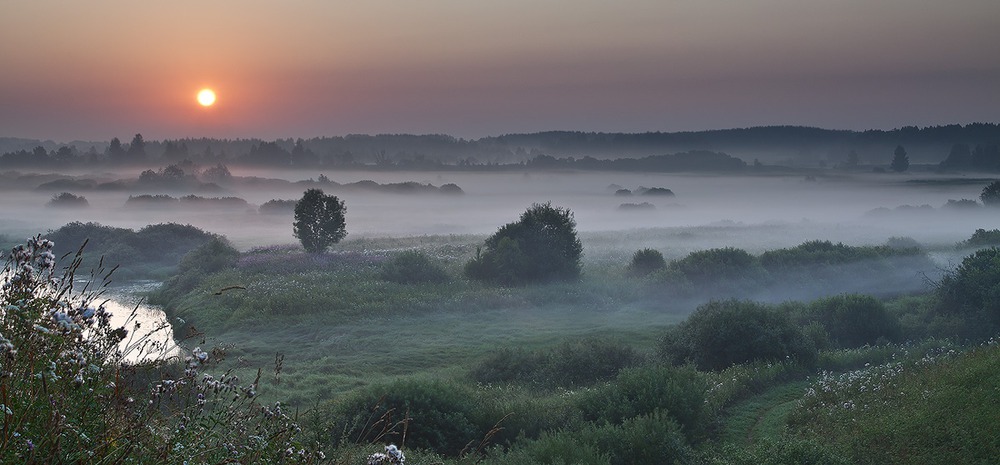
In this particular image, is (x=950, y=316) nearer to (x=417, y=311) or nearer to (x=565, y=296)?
(x=565, y=296)

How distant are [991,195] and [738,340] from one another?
226 ft

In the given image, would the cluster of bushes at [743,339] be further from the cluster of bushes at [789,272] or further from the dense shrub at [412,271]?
the dense shrub at [412,271]

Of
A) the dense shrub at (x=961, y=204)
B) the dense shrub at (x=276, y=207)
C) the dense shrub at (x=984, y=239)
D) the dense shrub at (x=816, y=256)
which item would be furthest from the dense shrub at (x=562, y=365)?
the dense shrub at (x=276, y=207)

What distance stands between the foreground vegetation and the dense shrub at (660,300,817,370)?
71mm

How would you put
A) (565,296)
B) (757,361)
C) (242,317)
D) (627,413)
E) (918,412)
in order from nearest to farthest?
(918,412)
(627,413)
(757,361)
(242,317)
(565,296)

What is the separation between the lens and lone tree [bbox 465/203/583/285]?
4453cm

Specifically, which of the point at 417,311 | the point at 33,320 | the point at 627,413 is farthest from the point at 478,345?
the point at 33,320

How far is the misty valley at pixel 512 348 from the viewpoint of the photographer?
569 cm

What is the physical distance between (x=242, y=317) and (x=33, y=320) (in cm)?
3080

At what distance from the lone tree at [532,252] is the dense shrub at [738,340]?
63.3 feet

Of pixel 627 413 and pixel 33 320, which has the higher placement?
pixel 33 320

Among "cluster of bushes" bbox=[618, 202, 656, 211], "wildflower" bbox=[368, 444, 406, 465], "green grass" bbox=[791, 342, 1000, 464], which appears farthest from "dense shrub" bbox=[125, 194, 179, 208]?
"wildflower" bbox=[368, 444, 406, 465]

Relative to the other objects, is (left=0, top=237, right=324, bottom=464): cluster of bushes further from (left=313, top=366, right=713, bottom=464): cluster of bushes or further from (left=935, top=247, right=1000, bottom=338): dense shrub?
(left=935, top=247, right=1000, bottom=338): dense shrub

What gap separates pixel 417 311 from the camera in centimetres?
3650
